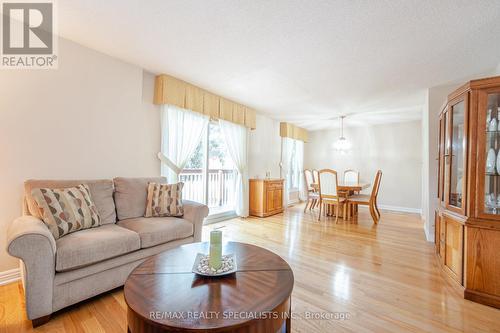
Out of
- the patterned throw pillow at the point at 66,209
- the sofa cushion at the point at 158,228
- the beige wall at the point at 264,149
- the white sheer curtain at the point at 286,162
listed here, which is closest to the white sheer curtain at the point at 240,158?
the beige wall at the point at 264,149

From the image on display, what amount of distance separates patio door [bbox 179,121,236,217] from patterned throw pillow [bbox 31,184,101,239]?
168 cm

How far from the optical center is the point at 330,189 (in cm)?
425

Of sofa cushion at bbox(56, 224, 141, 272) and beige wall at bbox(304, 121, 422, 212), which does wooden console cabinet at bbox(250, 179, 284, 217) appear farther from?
sofa cushion at bbox(56, 224, 141, 272)

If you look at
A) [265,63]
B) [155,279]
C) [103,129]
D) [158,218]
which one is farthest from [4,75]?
[265,63]

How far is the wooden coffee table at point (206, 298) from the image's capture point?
843 millimetres

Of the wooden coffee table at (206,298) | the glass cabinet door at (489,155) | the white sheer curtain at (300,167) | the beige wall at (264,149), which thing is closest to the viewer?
the wooden coffee table at (206,298)

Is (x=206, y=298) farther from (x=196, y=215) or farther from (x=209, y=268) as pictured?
(x=196, y=215)

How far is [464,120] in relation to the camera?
6.27ft

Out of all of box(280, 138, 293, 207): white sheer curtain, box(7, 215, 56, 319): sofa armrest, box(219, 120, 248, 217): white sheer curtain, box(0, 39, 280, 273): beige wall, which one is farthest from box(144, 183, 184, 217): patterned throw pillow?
box(280, 138, 293, 207): white sheer curtain

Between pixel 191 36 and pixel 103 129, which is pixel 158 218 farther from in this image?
pixel 191 36

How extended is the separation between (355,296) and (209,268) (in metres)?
1.36

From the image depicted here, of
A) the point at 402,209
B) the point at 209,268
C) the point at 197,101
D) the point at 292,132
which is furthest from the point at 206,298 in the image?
the point at 402,209

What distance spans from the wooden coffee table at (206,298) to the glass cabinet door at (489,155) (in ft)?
6.23

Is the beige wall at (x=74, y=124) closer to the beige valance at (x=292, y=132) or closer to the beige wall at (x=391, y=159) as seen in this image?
the beige valance at (x=292, y=132)
